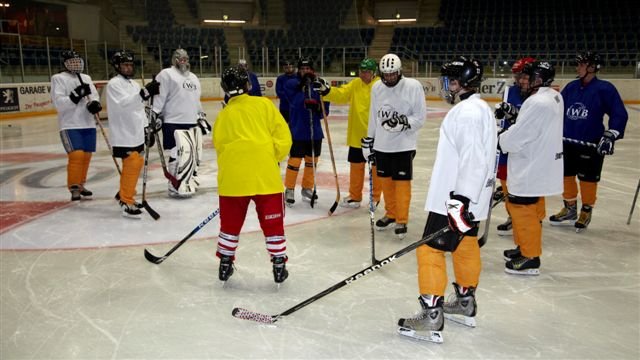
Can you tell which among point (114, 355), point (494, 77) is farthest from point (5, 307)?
point (494, 77)

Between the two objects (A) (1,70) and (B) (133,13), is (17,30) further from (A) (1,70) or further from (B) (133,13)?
(A) (1,70)

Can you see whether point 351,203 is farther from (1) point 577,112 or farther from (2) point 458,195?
(2) point 458,195

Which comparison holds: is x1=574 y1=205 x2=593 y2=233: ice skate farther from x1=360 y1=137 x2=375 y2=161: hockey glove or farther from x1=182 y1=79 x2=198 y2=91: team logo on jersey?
x1=182 y1=79 x2=198 y2=91: team logo on jersey

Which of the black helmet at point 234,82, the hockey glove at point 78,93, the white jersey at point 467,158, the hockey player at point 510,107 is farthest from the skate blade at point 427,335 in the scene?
the hockey glove at point 78,93

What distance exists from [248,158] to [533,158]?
1.65m

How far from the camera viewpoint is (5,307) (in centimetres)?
290

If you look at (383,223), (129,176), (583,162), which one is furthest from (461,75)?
(129,176)

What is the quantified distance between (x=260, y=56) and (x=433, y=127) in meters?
7.83

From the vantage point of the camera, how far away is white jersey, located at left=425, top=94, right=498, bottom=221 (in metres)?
2.31

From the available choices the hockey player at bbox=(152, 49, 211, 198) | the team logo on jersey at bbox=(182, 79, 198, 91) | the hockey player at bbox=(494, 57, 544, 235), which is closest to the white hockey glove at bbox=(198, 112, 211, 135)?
the hockey player at bbox=(152, 49, 211, 198)

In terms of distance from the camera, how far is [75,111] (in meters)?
4.95

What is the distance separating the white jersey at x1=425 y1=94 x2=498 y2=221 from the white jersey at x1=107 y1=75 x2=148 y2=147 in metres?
2.89

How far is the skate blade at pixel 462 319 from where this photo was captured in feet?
8.96

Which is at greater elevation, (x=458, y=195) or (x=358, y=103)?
(x=358, y=103)
